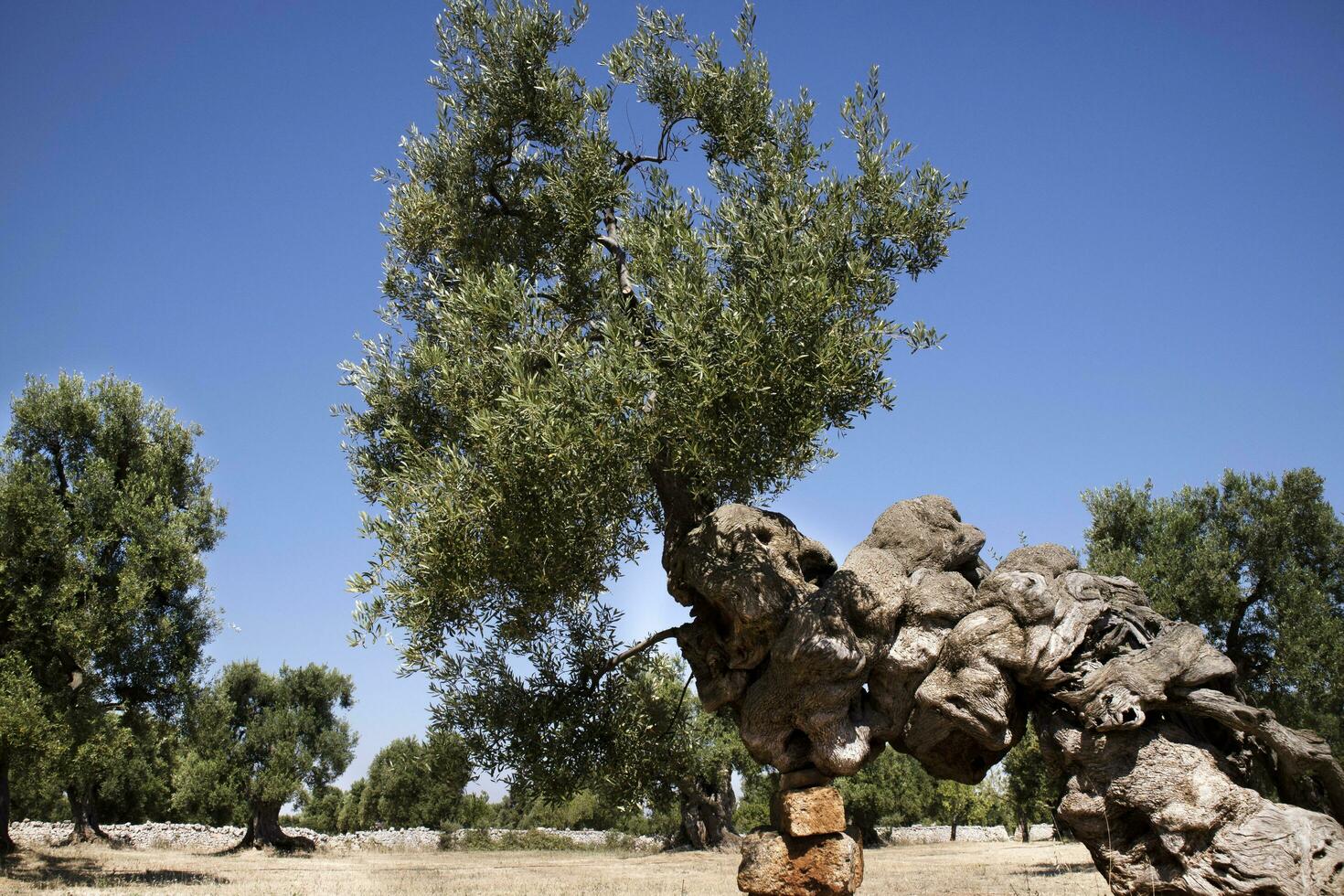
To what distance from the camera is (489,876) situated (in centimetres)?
2550

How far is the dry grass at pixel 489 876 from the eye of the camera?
724 inches

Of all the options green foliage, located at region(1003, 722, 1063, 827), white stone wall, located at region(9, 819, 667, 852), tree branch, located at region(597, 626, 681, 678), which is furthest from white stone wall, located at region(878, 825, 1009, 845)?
tree branch, located at region(597, 626, 681, 678)

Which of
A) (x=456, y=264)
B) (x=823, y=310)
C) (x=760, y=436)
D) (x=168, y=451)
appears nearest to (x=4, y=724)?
(x=168, y=451)

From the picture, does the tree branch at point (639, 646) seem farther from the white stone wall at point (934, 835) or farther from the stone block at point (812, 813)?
the white stone wall at point (934, 835)

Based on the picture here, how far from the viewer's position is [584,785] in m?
12.9

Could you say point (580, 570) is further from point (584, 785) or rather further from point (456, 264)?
point (456, 264)

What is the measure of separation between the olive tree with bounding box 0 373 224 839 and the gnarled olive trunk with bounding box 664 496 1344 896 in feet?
60.1

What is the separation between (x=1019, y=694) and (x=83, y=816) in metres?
44.6

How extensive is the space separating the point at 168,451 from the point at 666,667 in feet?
65.3

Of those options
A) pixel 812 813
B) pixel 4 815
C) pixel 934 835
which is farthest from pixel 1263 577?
pixel 934 835

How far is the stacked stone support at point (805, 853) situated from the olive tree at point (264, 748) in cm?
3317

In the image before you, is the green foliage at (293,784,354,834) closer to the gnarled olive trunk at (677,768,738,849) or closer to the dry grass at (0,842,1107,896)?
the dry grass at (0,842,1107,896)

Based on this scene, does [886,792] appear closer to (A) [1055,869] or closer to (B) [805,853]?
(A) [1055,869]

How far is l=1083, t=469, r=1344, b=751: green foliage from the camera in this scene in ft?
77.7
